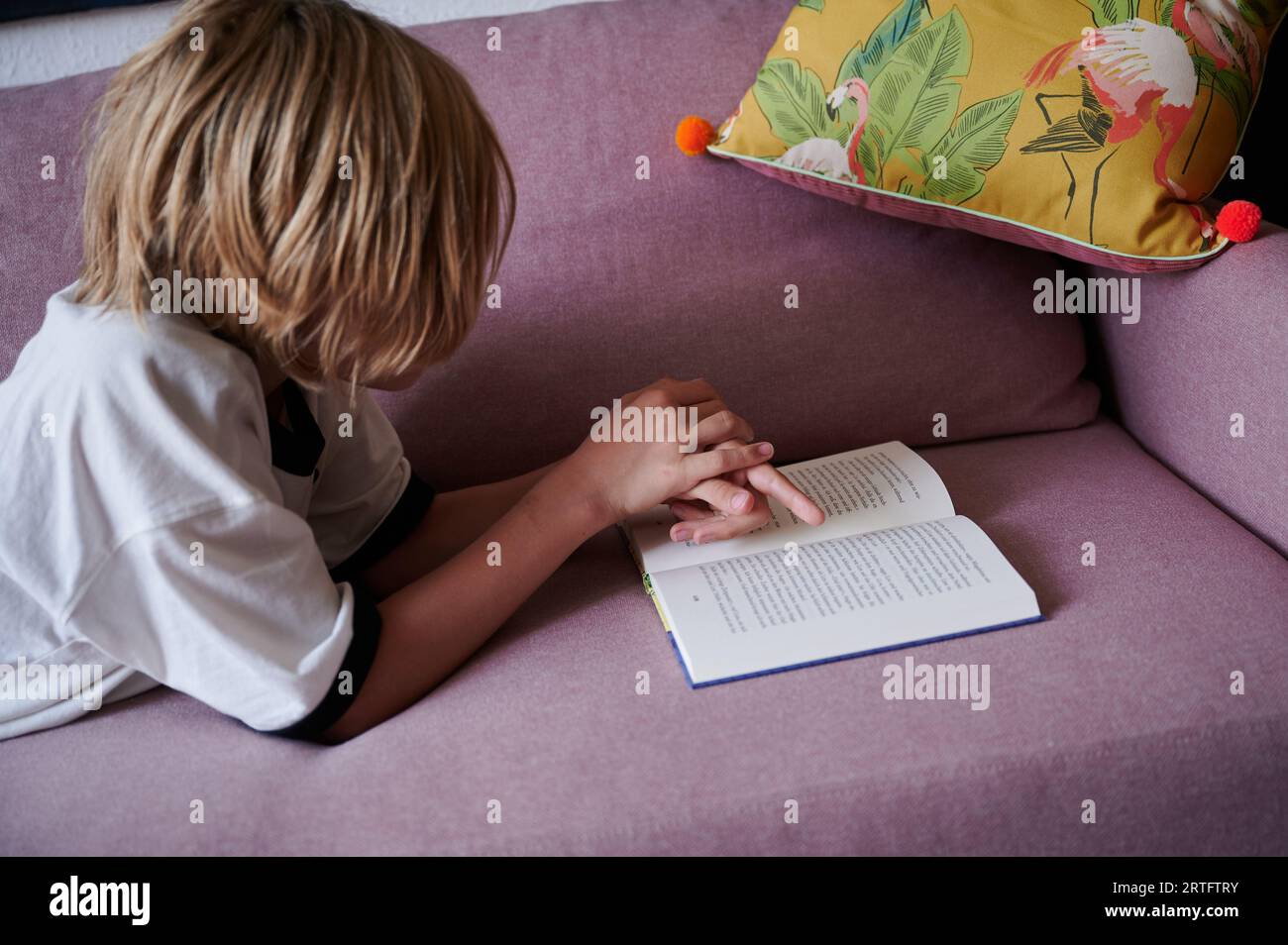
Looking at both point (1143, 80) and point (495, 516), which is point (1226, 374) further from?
point (495, 516)

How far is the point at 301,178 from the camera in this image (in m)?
0.70

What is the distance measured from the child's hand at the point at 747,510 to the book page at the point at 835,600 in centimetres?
3

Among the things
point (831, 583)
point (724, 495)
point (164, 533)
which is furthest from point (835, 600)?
point (164, 533)

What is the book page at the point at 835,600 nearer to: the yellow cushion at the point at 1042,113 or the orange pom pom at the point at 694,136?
the yellow cushion at the point at 1042,113

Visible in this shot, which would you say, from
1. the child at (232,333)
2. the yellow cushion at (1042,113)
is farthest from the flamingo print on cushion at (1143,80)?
the child at (232,333)

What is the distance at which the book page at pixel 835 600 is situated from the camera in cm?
84

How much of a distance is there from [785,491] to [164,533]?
479 millimetres

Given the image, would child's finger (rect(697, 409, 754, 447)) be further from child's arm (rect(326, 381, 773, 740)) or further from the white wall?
the white wall

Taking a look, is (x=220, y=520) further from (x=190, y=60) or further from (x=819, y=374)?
(x=819, y=374)

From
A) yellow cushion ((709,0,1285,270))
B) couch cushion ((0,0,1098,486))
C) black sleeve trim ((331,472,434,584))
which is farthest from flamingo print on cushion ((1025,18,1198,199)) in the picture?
black sleeve trim ((331,472,434,584))

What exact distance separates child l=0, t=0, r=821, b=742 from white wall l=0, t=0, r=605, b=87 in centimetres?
60

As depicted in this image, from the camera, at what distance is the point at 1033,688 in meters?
0.80

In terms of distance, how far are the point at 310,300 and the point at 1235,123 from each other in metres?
0.82

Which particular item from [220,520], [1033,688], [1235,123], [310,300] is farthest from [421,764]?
[1235,123]
